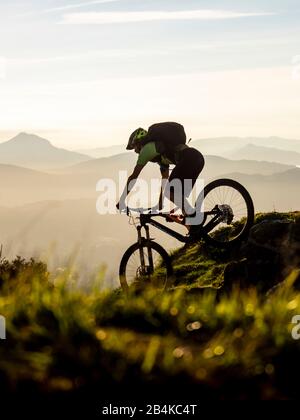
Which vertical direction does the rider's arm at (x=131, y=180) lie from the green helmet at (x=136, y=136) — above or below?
below

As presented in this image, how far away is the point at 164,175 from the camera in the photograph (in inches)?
457

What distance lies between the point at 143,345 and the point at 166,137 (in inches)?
215

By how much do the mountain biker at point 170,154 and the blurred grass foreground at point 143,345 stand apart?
3476 millimetres

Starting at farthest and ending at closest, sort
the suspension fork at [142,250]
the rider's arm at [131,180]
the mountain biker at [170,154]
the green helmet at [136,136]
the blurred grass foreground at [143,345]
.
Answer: the suspension fork at [142,250] < the green helmet at [136,136] < the mountain biker at [170,154] < the rider's arm at [131,180] < the blurred grass foreground at [143,345]

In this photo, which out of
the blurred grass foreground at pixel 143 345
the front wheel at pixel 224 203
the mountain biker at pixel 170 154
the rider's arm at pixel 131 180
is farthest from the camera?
the front wheel at pixel 224 203

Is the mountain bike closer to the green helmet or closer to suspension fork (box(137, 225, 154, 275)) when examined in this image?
suspension fork (box(137, 225, 154, 275))

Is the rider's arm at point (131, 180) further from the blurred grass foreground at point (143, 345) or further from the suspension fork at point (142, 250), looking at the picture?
the blurred grass foreground at point (143, 345)

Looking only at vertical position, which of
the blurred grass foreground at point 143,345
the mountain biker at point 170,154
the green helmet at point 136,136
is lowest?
the blurred grass foreground at point 143,345

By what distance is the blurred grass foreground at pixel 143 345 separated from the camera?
5.69 metres

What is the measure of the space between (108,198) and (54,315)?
4.40m

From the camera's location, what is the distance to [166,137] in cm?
1100

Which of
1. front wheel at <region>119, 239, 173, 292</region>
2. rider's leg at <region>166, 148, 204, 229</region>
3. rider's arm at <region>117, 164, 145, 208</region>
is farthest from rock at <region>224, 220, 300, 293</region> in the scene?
rider's arm at <region>117, 164, 145, 208</region>

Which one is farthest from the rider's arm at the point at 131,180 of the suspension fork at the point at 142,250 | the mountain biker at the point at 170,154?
the suspension fork at the point at 142,250

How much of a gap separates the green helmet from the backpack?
94 mm
